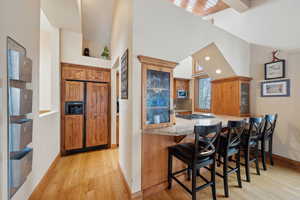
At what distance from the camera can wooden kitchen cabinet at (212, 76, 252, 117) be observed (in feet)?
10.3

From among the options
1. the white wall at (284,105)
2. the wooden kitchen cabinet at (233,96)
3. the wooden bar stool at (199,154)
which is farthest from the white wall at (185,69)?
the wooden bar stool at (199,154)

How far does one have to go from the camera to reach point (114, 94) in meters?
3.62

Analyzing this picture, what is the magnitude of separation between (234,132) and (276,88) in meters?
1.86

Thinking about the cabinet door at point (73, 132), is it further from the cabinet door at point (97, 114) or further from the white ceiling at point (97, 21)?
the white ceiling at point (97, 21)

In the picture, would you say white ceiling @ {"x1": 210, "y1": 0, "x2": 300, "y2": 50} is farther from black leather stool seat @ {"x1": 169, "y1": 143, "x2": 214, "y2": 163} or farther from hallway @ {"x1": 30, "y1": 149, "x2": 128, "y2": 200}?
hallway @ {"x1": 30, "y1": 149, "x2": 128, "y2": 200}

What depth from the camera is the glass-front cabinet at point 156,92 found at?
1786 millimetres

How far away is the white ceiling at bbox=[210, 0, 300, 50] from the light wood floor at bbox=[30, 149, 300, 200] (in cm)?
259

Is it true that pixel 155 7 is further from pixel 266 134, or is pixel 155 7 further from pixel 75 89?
pixel 266 134

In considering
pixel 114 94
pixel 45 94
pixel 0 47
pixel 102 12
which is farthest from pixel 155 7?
pixel 45 94

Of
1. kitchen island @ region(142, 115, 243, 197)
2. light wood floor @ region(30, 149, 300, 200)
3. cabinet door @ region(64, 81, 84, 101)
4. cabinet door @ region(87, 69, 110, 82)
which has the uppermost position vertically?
cabinet door @ region(87, 69, 110, 82)

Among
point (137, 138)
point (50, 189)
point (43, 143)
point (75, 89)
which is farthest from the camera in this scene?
point (75, 89)

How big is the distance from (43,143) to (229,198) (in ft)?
9.78

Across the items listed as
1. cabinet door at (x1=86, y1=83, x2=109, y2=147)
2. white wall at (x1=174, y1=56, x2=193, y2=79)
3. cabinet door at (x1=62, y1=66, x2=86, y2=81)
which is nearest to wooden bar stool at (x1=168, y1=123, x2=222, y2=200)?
cabinet door at (x1=86, y1=83, x2=109, y2=147)

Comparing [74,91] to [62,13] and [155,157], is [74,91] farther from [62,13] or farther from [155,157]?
[155,157]
